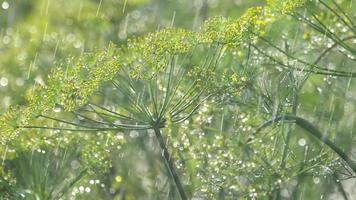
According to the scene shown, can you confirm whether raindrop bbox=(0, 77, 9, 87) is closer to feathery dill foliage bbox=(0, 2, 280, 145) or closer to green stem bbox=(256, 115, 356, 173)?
feathery dill foliage bbox=(0, 2, 280, 145)

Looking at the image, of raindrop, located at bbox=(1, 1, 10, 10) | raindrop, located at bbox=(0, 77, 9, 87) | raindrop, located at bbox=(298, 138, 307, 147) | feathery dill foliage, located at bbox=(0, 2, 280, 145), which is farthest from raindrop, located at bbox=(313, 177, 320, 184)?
raindrop, located at bbox=(1, 1, 10, 10)

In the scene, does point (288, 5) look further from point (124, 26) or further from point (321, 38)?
point (124, 26)

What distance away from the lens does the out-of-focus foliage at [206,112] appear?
777 centimetres

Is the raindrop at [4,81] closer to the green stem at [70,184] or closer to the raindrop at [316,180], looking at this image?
the green stem at [70,184]

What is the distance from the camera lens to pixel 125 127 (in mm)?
7801

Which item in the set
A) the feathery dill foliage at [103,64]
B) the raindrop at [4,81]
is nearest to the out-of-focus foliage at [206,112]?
the feathery dill foliage at [103,64]

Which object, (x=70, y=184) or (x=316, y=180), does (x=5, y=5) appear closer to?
(x=70, y=184)

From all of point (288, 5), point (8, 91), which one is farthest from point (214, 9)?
point (288, 5)

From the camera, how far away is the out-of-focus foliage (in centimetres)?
777

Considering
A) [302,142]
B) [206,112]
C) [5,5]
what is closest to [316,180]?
[302,142]

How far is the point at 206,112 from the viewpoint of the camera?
29.1 ft

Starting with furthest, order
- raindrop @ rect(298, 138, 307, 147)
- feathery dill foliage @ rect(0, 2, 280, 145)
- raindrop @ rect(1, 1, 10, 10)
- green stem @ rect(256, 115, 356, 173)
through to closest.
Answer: raindrop @ rect(1, 1, 10, 10) < raindrop @ rect(298, 138, 307, 147) < green stem @ rect(256, 115, 356, 173) < feathery dill foliage @ rect(0, 2, 280, 145)

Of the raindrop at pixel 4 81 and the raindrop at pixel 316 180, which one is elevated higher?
the raindrop at pixel 4 81

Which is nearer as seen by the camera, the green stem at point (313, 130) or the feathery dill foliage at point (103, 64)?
the feathery dill foliage at point (103, 64)
